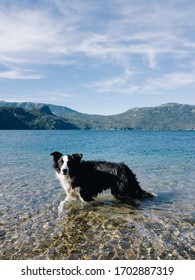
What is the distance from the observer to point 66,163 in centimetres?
948

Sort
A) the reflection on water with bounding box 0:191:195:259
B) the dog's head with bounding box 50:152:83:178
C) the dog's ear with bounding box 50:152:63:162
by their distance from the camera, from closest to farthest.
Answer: the reflection on water with bounding box 0:191:195:259
the dog's head with bounding box 50:152:83:178
the dog's ear with bounding box 50:152:63:162

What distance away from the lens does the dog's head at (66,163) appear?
947 cm

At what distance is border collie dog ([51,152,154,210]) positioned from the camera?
9.81 metres

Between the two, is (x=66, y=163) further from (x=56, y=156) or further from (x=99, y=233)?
(x=99, y=233)

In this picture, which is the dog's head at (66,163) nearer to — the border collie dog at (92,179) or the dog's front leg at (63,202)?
the border collie dog at (92,179)

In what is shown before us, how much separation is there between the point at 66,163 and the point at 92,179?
1413 mm

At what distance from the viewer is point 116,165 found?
10836 millimetres

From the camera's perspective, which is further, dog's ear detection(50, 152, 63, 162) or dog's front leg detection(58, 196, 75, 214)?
dog's front leg detection(58, 196, 75, 214)

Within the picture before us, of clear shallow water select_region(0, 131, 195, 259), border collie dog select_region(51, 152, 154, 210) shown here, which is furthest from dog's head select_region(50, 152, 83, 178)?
clear shallow water select_region(0, 131, 195, 259)

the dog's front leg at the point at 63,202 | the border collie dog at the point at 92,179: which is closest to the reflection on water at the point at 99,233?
the dog's front leg at the point at 63,202

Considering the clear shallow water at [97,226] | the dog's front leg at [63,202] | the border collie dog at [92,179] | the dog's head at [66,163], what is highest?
the dog's head at [66,163]

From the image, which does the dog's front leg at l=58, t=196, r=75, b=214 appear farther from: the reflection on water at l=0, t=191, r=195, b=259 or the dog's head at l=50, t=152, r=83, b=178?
the dog's head at l=50, t=152, r=83, b=178

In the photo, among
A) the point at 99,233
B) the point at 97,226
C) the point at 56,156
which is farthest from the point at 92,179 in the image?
the point at 99,233
